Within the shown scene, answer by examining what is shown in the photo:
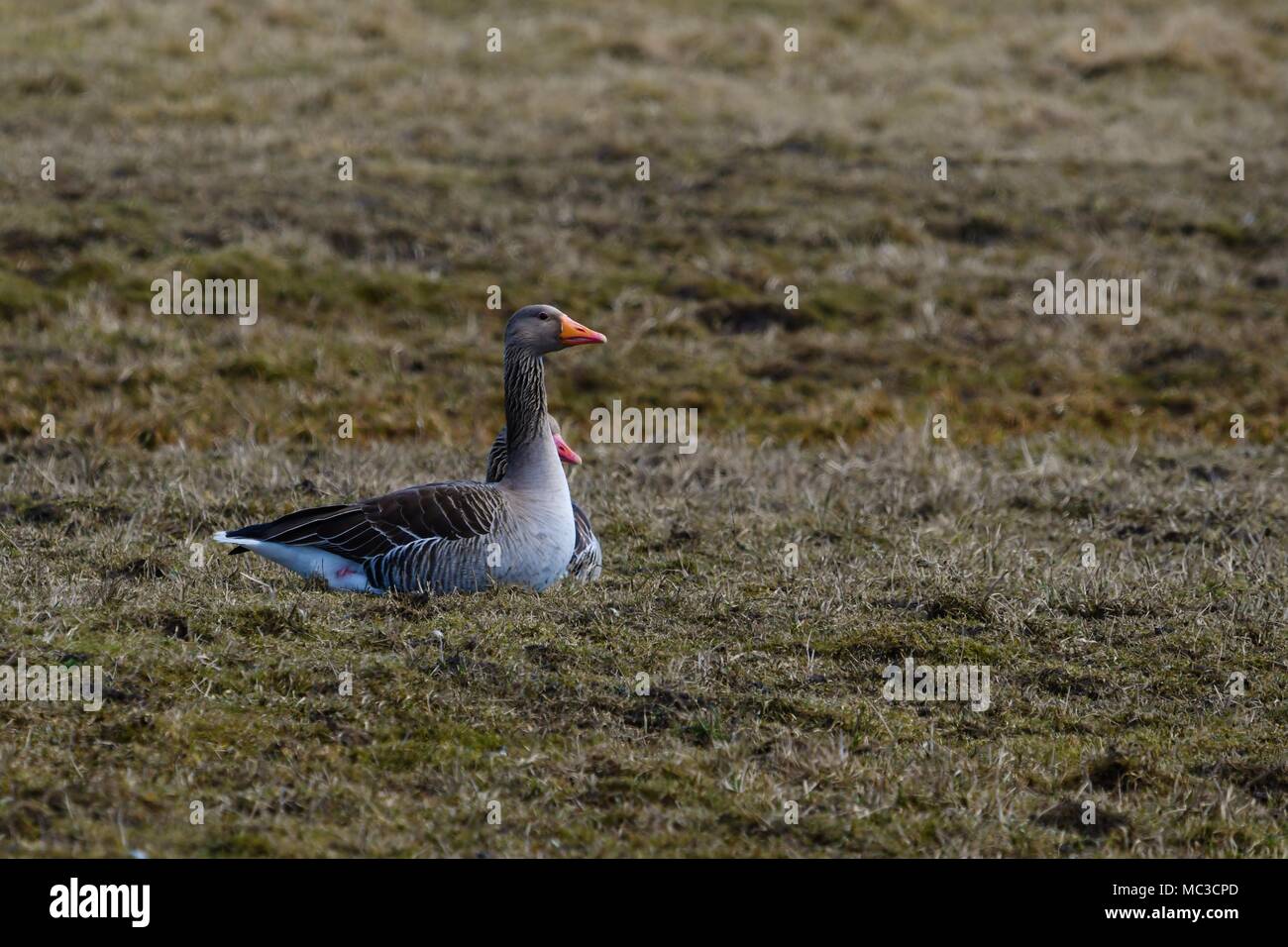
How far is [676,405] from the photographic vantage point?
14492 millimetres

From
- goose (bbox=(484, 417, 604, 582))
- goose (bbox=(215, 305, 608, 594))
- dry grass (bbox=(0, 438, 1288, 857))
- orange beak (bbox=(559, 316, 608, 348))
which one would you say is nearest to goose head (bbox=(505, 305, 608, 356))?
orange beak (bbox=(559, 316, 608, 348))

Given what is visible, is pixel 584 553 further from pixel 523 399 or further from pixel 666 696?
pixel 666 696

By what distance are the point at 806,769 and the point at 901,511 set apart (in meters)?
4.76

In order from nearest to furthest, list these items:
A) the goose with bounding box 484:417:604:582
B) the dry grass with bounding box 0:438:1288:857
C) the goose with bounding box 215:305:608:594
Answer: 1. the dry grass with bounding box 0:438:1288:857
2. the goose with bounding box 215:305:608:594
3. the goose with bounding box 484:417:604:582

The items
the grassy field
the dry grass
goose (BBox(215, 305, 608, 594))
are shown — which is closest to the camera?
the dry grass

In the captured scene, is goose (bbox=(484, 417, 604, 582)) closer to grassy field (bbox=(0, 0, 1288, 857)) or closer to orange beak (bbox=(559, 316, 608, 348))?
grassy field (bbox=(0, 0, 1288, 857))

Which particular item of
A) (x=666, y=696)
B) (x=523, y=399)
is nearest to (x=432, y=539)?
(x=523, y=399)

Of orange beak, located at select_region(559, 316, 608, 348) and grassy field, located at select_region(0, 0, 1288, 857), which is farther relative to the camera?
orange beak, located at select_region(559, 316, 608, 348)

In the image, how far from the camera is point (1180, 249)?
18.5 meters

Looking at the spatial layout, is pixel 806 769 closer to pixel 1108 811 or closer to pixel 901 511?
pixel 1108 811

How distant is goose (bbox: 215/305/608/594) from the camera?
7.85 m

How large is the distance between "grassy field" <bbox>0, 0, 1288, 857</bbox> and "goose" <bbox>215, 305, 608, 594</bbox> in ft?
0.87

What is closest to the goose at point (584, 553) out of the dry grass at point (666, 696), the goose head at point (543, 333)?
the dry grass at point (666, 696)

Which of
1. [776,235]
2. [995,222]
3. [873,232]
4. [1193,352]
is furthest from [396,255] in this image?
[1193,352]
